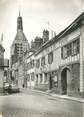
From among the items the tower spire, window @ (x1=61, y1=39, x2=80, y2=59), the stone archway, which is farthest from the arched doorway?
the tower spire

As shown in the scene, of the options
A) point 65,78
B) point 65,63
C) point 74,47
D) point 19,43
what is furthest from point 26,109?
point 65,78

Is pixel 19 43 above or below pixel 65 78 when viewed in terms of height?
above

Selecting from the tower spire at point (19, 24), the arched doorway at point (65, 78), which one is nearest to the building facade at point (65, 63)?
the arched doorway at point (65, 78)

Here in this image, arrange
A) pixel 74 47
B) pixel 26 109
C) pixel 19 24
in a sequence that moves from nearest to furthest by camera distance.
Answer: pixel 19 24
pixel 26 109
pixel 74 47

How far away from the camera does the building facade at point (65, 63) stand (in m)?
5.37

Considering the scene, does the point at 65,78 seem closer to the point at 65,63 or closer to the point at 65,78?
the point at 65,78

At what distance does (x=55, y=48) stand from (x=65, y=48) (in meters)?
0.77

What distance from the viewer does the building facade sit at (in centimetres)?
537

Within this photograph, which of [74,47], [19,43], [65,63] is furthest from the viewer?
[65,63]

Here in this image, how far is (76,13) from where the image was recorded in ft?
3.05

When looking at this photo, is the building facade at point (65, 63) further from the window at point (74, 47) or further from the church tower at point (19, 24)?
the church tower at point (19, 24)

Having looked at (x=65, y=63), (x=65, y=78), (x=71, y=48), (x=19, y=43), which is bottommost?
(x=65, y=78)

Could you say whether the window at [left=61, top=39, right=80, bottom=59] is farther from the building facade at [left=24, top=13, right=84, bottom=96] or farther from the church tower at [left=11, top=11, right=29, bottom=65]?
the church tower at [left=11, top=11, right=29, bottom=65]

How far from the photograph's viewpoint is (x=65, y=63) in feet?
20.5
